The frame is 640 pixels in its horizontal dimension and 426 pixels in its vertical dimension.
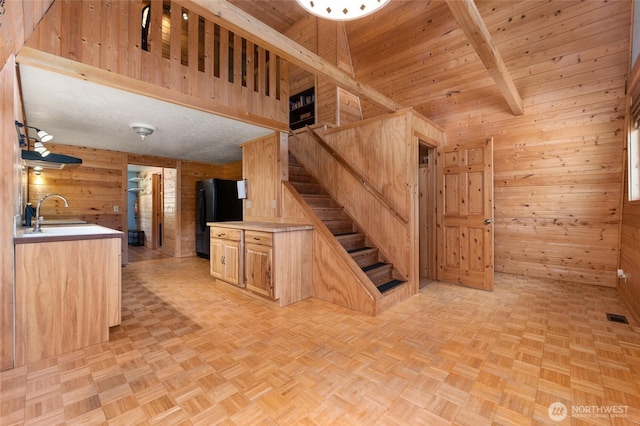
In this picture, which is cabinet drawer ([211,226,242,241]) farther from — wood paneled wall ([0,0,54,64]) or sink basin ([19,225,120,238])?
wood paneled wall ([0,0,54,64])

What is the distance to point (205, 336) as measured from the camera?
237 cm

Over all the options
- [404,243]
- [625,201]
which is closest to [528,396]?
[404,243]

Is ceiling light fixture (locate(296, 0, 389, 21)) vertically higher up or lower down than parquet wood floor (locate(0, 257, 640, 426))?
higher up

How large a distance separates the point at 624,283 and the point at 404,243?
103 inches

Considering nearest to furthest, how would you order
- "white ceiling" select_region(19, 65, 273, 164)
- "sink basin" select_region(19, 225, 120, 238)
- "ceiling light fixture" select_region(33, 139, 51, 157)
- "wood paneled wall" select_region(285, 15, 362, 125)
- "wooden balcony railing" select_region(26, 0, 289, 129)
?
"sink basin" select_region(19, 225, 120, 238) < "wooden balcony railing" select_region(26, 0, 289, 129) < "white ceiling" select_region(19, 65, 273, 164) < "ceiling light fixture" select_region(33, 139, 51, 157) < "wood paneled wall" select_region(285, 15, 362, 125)

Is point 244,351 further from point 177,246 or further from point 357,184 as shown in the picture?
point 177,246

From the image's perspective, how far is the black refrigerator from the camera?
588 centimetres

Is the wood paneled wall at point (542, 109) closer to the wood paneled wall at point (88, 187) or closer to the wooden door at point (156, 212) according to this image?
the wood paneled wall at point (88, 187)

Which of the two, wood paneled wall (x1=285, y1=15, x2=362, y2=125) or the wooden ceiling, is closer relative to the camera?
the wooden ceiling

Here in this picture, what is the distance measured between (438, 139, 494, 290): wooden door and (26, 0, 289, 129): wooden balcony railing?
103 inches

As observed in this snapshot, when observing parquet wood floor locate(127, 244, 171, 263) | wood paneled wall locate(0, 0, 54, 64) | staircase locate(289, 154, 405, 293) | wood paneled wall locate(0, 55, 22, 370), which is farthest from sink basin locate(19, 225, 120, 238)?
parquet wood floor locate(127, 244, 171, 263)

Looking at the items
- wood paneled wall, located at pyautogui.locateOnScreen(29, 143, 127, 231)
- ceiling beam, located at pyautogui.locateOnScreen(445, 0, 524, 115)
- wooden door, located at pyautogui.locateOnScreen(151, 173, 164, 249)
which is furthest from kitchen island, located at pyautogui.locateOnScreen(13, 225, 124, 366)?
wooden door, located at pyautogui.locateOnScreen(151, 173, 164, 249)

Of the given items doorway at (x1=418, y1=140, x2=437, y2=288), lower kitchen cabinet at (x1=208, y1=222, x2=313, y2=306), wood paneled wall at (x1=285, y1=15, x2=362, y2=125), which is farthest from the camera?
wood paneled wall at (x1=285, y1=15, x2=362, y2=125)

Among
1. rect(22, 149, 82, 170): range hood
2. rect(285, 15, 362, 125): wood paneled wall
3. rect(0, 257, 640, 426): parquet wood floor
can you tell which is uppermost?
rect(285, 15, 362, 125): wood paneled wall
